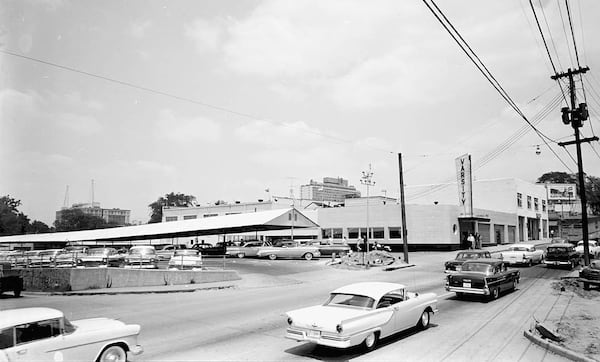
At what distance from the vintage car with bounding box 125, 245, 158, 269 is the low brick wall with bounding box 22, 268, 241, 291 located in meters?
1.59

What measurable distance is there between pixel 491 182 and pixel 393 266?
132 feet

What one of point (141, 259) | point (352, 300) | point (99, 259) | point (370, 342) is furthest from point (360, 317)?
point (99, 259)

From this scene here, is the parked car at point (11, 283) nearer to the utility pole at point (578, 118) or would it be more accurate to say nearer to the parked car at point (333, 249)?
the parked car at point (333, 249)

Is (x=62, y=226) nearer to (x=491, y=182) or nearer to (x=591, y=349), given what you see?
(x=491, y=182)

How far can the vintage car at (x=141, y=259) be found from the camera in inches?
991

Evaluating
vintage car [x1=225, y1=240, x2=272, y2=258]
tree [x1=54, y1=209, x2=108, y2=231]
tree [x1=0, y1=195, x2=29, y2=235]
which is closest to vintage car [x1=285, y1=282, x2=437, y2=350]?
vintage car [x1=225, y1=240, x2=272, y2=258]

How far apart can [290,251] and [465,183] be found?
2550 centimetres

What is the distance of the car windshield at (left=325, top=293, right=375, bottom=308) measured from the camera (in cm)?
1005

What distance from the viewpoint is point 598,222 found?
65375 millimetres

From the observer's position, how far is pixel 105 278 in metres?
21.6

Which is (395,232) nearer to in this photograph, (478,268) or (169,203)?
(478,268)

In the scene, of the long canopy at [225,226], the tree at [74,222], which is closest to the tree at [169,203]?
the tree at [74,222]

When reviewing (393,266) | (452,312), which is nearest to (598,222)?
(393,266)

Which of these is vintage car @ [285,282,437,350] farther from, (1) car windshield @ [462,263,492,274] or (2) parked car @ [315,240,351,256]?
(2) parked car @ [315,240,351,256]
